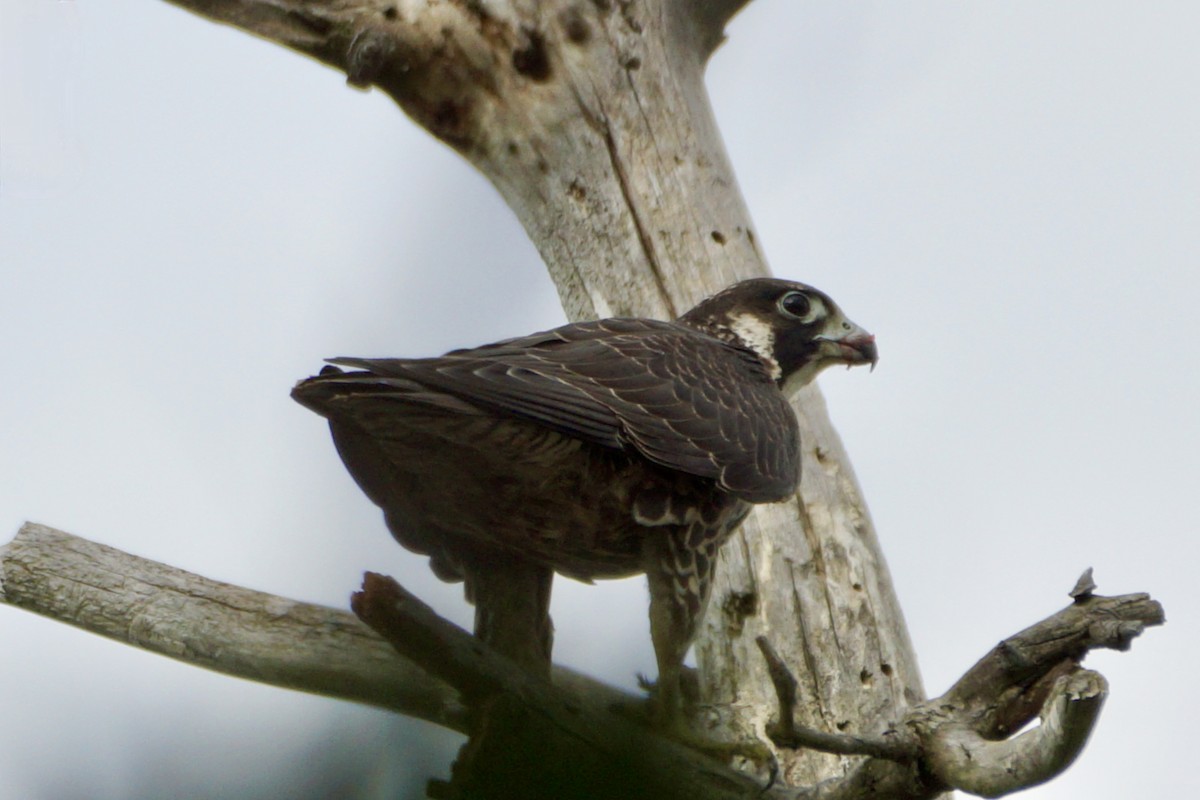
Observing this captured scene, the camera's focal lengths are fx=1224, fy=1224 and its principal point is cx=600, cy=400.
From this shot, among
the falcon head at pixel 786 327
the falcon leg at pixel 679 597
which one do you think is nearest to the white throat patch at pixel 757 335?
the falcon head at pixel 786 327

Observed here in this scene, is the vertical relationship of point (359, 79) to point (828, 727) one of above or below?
above

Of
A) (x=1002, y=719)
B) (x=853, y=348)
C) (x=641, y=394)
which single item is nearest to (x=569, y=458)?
(x=641, y=394)

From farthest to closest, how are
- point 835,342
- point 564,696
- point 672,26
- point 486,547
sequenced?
point 672,26 → point 835,342 → point 486,547 → point 564,696

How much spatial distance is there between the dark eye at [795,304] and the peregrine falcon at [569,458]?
47 centimetres

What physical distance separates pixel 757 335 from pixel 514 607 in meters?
1.49

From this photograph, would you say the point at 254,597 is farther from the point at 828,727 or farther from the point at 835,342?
the point at 835,342

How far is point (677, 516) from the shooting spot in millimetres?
3328

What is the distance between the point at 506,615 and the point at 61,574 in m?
0.97

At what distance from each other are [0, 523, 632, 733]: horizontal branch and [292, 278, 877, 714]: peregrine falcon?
0.50 m

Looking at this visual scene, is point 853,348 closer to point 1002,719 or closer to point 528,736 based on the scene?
point 1002,719

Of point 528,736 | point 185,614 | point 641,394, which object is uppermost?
point 641,394

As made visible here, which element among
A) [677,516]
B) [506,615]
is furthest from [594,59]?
[506,615]

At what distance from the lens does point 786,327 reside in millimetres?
4160

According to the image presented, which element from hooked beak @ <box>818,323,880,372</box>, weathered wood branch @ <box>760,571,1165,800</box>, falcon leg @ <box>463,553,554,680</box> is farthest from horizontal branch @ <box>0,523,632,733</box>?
hooked beak @ <box>818,323,880,372</box>
